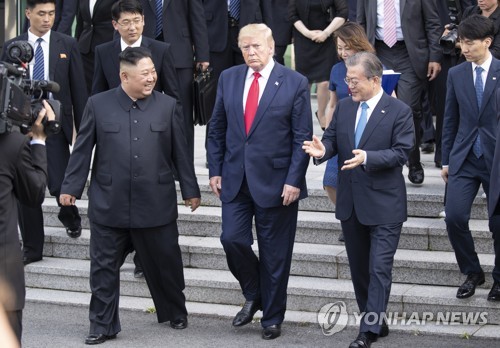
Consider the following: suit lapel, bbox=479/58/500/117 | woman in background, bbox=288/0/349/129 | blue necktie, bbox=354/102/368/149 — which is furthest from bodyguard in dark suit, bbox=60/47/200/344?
woman in background, bbox=288/0/349/129

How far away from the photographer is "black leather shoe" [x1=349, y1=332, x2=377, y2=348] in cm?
772

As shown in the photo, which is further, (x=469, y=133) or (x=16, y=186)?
(x=469, y=133)

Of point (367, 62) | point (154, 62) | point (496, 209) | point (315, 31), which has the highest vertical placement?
point (367, 62)

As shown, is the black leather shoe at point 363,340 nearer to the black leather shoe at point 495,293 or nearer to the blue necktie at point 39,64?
the black leather shoe at point 495,293

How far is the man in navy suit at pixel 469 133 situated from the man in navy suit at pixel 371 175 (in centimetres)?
62

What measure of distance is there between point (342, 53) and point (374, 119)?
3.11 ft

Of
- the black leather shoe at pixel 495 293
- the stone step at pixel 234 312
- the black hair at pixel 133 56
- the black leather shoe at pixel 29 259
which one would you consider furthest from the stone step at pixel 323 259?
the black hair at pixel 133 56

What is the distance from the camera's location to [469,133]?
8.33 m

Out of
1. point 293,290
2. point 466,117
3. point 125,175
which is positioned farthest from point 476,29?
point 125,175

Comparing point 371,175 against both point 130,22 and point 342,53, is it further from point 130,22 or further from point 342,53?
point 130,22

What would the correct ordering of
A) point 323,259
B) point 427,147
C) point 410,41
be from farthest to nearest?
point 427,147
point 410,41
point 323,259

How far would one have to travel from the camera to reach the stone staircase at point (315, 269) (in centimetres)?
859

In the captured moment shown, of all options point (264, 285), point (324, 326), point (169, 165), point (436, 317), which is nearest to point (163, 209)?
point (169, 165)

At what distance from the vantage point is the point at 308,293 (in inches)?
350
